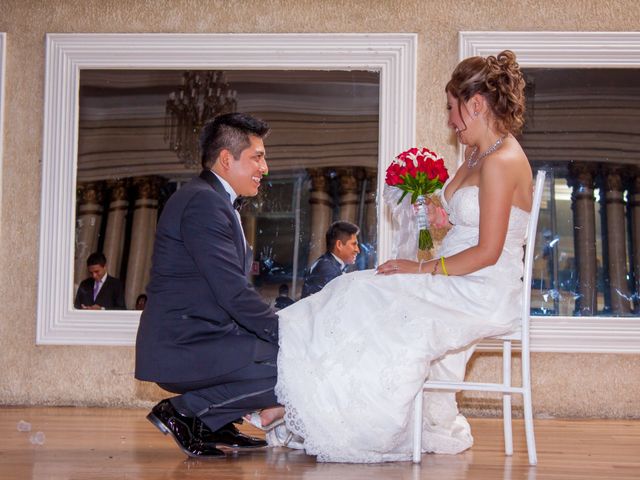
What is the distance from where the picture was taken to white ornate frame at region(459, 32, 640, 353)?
18.6ft

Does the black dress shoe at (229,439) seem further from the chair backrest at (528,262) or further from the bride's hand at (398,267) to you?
the chair backrest at (528,262)

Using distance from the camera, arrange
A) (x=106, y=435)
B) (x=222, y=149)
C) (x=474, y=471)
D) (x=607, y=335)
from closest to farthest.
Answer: (x=474, y=471) → (x=222, y=149) → (x=106, y=435) → (x=607, y=335)

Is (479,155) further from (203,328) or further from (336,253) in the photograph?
(336,253)

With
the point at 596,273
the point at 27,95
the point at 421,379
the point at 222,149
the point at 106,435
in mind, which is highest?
the point at 27,95

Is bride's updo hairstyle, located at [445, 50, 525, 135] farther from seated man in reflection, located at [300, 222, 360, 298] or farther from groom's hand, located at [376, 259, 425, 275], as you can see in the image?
seated man in reflection, located at [300, 222, 360, 298]

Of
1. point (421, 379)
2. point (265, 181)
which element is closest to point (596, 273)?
point (265, 181)

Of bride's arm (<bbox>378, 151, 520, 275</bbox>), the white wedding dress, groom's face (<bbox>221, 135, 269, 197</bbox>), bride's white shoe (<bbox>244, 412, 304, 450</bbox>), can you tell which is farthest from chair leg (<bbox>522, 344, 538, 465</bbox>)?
groom's face (<bbox>221, 135, 269, 197</bbox>)

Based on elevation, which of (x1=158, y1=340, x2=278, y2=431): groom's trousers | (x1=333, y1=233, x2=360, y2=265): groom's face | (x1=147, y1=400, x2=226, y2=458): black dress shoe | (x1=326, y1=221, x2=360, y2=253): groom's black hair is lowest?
(x1=147, y1=400, x2=226, y2=458): black dress shoe

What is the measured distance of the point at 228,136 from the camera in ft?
13.1

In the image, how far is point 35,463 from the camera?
3.61 meters

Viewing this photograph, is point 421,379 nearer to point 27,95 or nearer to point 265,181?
point 265,181

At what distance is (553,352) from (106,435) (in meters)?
2.67

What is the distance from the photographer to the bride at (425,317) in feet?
11.7

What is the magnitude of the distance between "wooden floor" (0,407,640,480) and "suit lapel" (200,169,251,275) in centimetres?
79
